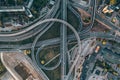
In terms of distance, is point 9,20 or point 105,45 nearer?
point 9,20

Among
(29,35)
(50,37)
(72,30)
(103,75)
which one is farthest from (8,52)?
(103,75)

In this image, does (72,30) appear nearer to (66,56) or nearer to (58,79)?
(66,56)

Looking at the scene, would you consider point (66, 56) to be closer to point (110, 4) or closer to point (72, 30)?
point (72, 30)

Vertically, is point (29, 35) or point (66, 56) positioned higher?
point (29, 35)

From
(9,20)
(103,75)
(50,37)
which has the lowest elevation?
(103,75)

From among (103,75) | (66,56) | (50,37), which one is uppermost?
(50,37)

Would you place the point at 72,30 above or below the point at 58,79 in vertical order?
above

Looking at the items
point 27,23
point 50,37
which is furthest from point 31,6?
point 50,37
